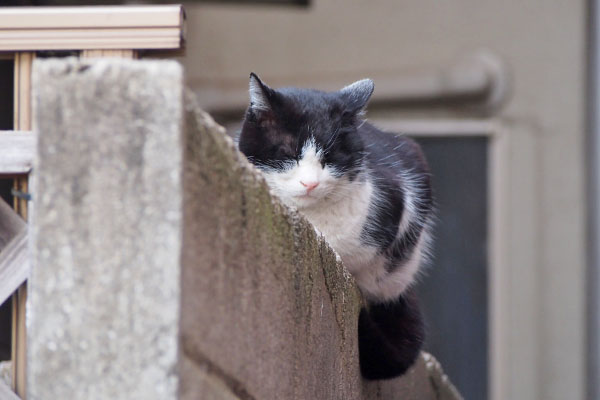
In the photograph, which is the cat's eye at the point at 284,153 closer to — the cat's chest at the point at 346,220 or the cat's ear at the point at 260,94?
the cat's ear at the point at 260,94

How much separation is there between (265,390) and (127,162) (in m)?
0.50

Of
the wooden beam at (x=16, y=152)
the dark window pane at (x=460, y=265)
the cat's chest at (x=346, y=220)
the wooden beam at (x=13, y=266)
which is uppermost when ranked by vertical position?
the wooden beam at (x=16, y=152)

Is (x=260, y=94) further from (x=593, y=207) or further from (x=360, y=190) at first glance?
(x=593, y=207)

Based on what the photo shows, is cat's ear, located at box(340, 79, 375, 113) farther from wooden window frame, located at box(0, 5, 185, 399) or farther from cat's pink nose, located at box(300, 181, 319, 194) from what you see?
wooden window frame, located at box(0, 5, 185, 399)

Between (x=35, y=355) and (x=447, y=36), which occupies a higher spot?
(x=447, y=36)

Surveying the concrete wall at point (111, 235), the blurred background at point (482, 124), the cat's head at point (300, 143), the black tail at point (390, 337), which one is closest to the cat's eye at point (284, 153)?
the cat's head at point (300, 143)

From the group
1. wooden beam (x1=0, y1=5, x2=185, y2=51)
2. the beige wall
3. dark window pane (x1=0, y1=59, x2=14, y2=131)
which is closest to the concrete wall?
wooden beam (x1=0, y1=5, x2=185, y2=51)

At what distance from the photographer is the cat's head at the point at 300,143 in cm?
214

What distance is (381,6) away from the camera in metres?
5.19

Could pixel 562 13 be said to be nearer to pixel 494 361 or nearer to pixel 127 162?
pixel 494 361

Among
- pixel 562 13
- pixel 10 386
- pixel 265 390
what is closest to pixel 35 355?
pixel 265 390

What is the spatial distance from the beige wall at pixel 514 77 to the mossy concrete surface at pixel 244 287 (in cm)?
338

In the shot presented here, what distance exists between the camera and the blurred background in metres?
4.96

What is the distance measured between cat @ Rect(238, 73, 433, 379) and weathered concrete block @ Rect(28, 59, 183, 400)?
1013 millimetres
